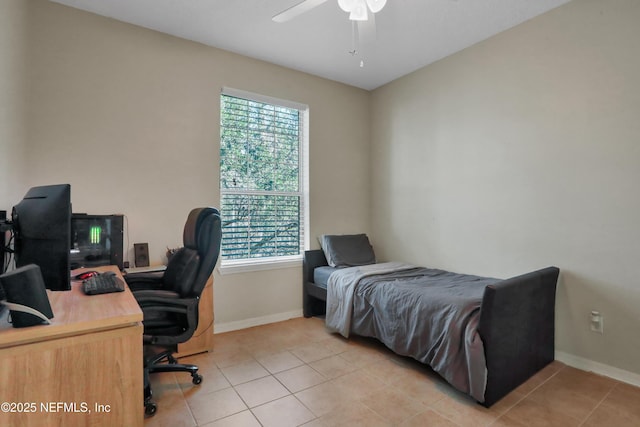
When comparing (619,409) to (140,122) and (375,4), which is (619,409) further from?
(140,122)

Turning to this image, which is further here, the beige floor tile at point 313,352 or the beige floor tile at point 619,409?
the beige floor tile at point 313,352

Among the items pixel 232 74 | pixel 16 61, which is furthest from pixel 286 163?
pixel 16 61

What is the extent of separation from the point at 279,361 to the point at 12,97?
2.66 metres

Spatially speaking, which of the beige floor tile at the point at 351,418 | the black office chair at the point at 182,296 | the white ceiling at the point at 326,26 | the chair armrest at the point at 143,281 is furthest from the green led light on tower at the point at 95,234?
the beige floor tile at the point at 351,418

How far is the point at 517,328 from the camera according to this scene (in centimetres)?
218

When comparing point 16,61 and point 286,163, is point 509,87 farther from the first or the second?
point 16,61

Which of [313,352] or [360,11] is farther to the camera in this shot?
[313,352]

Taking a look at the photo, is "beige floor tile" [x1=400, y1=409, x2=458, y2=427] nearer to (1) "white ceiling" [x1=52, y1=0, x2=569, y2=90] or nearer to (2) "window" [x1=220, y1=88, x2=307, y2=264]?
(2) "window" [x1=220, y1=88, x2=307, y2=264]

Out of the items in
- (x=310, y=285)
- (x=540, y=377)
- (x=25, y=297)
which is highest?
(x=25, y=297)

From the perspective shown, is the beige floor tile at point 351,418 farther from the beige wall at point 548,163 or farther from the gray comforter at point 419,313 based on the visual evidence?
the beige wall at point 548,163

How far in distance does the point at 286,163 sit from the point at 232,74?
1094 millimetres

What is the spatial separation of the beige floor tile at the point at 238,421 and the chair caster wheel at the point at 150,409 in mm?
357

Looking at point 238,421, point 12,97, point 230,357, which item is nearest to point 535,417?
point 238,421

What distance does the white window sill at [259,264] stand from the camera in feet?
10.7
